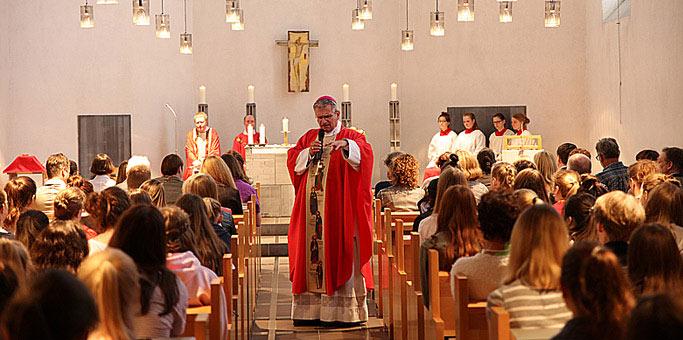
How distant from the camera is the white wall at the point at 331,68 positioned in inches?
563

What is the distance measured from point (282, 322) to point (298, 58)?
29.1 feet

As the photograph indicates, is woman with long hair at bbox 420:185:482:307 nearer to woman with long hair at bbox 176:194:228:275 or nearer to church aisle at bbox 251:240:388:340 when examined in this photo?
woman with long hair at bbox 176:194:228:275

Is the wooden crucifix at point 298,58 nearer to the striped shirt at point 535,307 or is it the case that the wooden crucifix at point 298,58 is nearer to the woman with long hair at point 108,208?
the woman with long hair at point 108,208

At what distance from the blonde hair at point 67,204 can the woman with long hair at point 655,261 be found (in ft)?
10.5

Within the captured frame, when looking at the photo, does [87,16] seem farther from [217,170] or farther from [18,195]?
[18,195]

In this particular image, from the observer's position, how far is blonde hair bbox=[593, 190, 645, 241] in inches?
179

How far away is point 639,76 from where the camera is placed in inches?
500

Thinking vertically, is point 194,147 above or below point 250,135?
below

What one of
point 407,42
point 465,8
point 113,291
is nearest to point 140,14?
point 465,8

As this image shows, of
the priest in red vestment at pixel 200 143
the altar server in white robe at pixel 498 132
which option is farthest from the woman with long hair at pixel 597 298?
the altar server in white robe at pixel 498 132

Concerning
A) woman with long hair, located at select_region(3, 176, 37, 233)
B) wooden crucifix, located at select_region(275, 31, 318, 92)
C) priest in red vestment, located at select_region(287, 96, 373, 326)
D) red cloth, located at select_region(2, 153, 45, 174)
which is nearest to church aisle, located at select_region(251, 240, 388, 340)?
priest in red vestment, located at select_region(287, 96, 373, 326)

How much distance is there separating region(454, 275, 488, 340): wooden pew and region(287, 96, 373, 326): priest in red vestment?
3307 millimetres

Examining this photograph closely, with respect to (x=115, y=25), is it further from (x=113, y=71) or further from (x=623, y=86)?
(x=623, y=86)

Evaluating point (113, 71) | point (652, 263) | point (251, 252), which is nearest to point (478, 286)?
point (652, 263)
